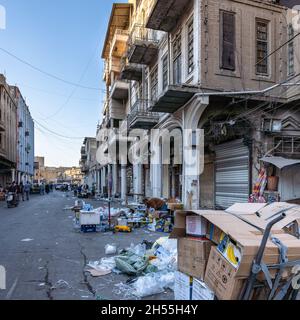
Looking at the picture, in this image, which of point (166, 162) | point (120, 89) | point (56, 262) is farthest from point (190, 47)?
point (120, 89)

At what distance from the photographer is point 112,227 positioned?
10930 millimetres

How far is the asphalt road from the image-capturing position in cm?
464

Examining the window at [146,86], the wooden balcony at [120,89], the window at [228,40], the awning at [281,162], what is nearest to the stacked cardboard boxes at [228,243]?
the awning at [281,162]

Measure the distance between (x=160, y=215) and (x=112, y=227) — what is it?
2231 mm

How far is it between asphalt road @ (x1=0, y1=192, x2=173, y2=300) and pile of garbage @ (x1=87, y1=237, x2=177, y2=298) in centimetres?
16

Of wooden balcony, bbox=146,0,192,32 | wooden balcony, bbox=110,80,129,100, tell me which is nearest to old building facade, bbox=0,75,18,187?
wooden balcony, bbox=110,80,129,100

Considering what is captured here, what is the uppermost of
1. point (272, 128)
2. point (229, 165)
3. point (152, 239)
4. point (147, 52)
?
point (147, 52)

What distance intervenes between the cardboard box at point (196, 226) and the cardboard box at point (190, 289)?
0.56 meters

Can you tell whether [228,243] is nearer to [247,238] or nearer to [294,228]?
[247,238]

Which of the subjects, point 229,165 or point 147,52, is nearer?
point 229,165

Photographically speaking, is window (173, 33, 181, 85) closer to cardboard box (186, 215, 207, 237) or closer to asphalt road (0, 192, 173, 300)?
asphalt road (0, 192, 173, 300)

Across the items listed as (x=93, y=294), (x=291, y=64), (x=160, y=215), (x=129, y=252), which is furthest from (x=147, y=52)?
(x=93, y=294)

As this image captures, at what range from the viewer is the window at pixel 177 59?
44.8 ft

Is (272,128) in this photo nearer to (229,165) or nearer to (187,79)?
(229,165)
